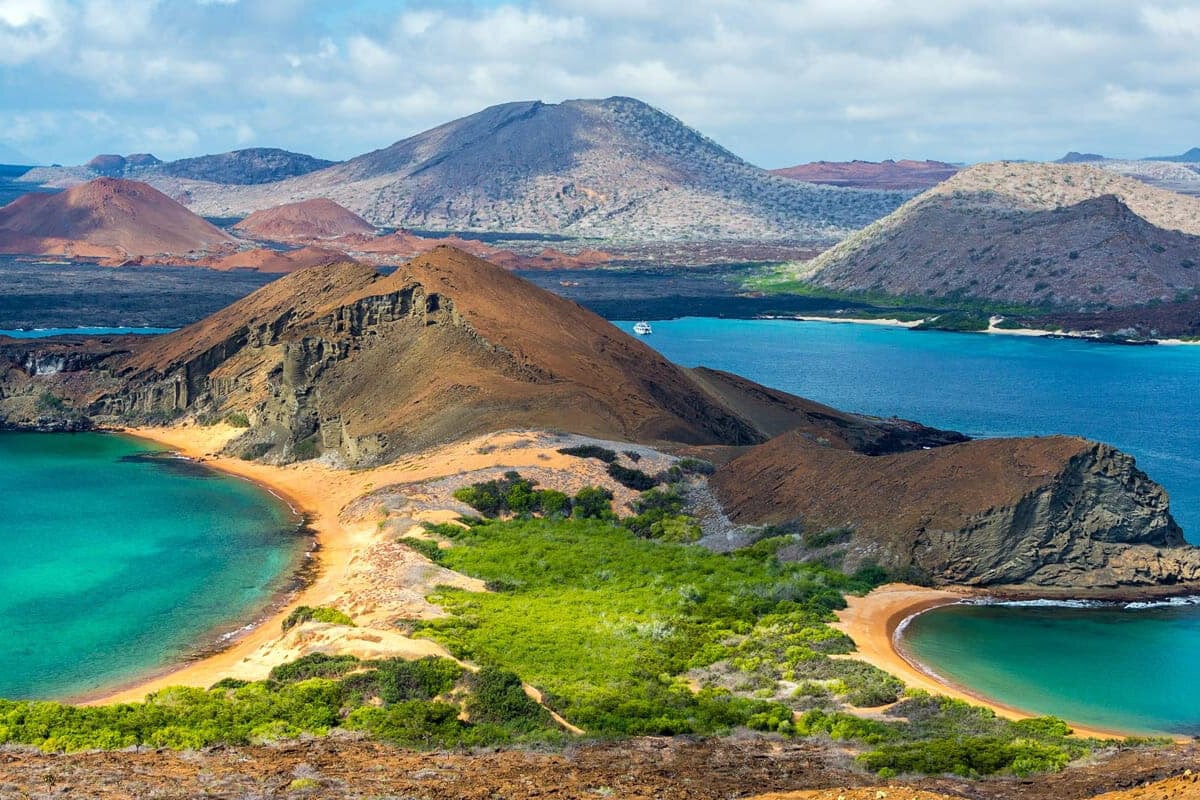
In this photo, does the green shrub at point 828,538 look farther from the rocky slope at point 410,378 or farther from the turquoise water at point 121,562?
the turquoise water at point 121,562

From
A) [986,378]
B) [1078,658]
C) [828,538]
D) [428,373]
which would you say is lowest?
[1078,658]

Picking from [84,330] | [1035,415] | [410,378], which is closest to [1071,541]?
[410,378]

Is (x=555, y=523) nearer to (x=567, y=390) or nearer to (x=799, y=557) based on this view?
(x=799, y=557)

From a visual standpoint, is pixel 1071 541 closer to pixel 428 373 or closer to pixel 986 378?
pixel 428 373

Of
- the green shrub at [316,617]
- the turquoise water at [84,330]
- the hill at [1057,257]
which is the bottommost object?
the green shrub at [316,617]

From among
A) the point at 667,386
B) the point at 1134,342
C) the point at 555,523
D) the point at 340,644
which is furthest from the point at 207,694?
the point at 1134,342

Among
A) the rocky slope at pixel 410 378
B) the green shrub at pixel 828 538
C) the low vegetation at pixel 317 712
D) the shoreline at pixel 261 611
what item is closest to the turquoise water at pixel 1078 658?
the green shrub at pixel 828 538

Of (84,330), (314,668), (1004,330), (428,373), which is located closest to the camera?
(314,668)
